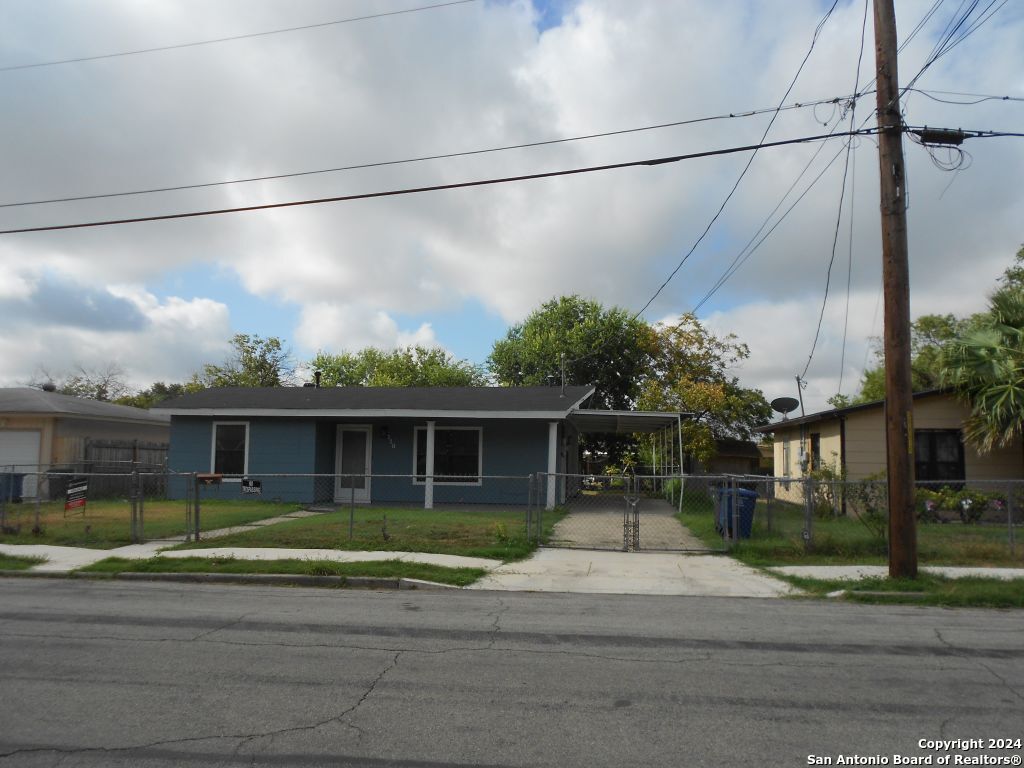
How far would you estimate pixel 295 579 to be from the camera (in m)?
10.7

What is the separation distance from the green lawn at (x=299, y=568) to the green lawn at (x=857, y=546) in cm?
504

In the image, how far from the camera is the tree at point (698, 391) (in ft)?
105

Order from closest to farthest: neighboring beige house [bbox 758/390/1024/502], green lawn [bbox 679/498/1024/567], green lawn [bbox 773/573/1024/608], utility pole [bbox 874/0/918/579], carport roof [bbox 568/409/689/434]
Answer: green lawn [bbox 773/573/1024/608] → utility pole [bbox 874/0/918/579] → green lawn [bbox 679/498/1024/567] → neighboring beige house [bbox 758/390/1024/502] → carport roof [bbox 568/409/689/434]

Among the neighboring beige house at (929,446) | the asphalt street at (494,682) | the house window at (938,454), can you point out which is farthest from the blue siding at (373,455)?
the asphalt street at (494,682)

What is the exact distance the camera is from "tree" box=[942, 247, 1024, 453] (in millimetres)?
16453

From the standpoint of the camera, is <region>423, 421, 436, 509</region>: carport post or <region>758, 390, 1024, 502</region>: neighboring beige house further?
<region>423, 421, 436, 509</region>: carport post

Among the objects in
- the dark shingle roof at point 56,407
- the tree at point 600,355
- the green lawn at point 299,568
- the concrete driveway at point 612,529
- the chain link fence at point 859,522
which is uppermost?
the tree at point 600,355

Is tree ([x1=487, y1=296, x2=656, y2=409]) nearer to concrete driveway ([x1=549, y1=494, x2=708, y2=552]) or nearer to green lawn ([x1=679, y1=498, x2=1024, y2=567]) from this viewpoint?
concrete driveway ([x1=549, y1=494, x2=708, y2=552])

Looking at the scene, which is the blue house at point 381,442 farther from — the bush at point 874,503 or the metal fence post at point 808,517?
the metal fence post at point 808,517

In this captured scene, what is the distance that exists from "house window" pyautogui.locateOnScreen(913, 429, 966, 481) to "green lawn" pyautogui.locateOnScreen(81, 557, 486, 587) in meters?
13.8

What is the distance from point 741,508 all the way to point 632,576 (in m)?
3.71

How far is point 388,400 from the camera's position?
72.5 ft

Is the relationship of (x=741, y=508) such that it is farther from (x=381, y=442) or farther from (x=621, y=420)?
(x=381, y=442)

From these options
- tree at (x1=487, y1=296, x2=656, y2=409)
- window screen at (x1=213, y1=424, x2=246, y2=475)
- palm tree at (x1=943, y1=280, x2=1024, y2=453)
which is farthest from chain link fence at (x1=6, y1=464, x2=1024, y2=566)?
tree at (x1=487, y1=296, x2=656, y2=409)
